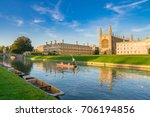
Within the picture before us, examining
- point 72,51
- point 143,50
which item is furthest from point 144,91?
point 72,51

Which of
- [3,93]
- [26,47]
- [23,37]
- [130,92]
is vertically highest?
[23,37]

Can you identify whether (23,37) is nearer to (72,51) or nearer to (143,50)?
(72,51)

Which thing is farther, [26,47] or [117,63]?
[26,47]

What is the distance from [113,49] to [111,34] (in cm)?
1405

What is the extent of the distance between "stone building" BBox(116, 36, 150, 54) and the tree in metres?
87.5

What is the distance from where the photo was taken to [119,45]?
14550 centimetres

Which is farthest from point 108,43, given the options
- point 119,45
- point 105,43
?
point 119,45

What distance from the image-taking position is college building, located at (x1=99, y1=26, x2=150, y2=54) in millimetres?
127037

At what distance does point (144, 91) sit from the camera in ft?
71.0

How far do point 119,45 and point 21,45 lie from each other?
93.0 meters

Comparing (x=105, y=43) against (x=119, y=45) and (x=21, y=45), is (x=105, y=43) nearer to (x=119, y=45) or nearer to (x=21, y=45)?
(x=119, y=45)

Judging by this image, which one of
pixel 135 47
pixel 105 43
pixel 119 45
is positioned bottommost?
pixel 135 47

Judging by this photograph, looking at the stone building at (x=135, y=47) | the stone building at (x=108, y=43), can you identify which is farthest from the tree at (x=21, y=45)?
the stone building at (x=135, y=47)

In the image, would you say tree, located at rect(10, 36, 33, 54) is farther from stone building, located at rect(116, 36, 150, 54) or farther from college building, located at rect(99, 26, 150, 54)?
stone building, located at rect(116, 36, 150, 54)
